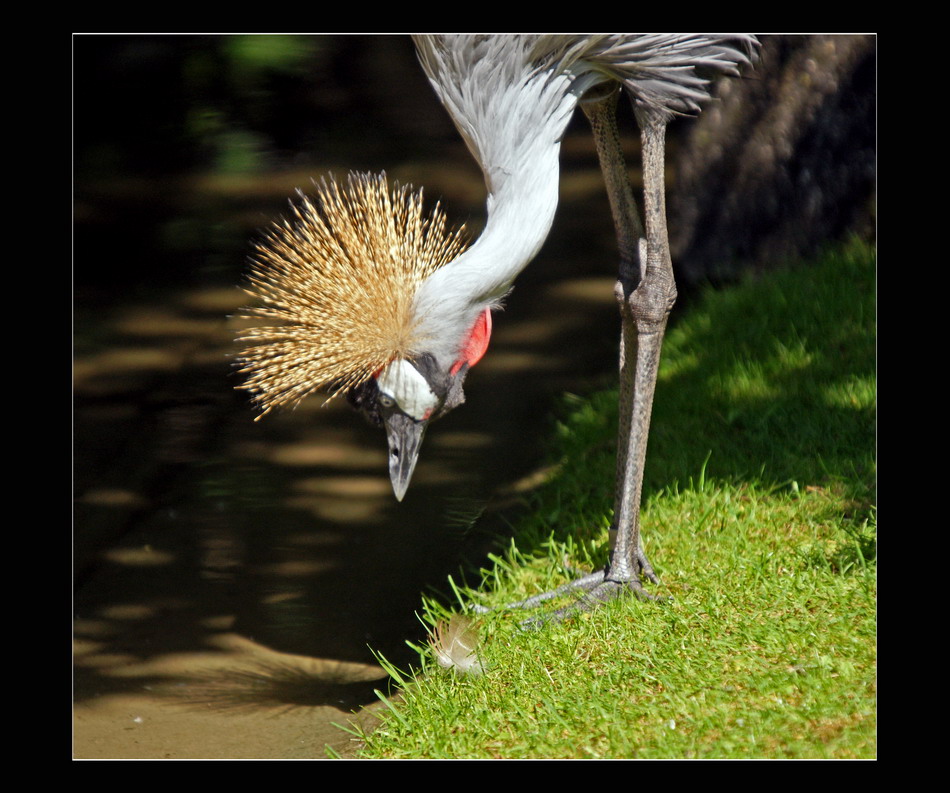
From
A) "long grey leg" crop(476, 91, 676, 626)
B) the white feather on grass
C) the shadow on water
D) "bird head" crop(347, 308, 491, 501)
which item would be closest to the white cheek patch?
"bird head" crop(347, 308, 491, 501)

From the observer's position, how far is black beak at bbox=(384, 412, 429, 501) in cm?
216

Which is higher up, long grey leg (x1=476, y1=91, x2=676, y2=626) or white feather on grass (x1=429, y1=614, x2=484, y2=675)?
long grey leg (x1=476, y1=91, x2=676, y2=626)

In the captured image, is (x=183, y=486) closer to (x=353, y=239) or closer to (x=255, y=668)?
(x=255, y=668)

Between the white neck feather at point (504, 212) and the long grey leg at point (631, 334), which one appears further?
the long grey leg at point (631, 334)

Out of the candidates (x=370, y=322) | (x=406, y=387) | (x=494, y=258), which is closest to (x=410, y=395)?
(x=406, y=387)

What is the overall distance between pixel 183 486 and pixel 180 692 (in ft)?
2.73

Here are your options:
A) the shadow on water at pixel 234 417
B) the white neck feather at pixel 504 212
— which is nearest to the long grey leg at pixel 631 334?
the white neck feather at pixel 504 212

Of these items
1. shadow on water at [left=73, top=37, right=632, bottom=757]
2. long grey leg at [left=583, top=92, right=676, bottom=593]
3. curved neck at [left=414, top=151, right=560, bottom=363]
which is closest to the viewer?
curved neck at [left=414, top=151, right=560, bottom=363]

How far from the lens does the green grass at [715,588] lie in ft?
6.89

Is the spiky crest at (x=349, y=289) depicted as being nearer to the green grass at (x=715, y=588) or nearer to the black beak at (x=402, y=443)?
the black beak at (x=402, y=443)

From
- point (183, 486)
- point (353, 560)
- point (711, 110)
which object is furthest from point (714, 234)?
point (183, 486)

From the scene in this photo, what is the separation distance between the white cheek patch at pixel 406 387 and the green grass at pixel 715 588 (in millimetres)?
664

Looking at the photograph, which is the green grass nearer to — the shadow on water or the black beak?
the shadow on water

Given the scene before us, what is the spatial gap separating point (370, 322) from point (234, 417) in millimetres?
1715
